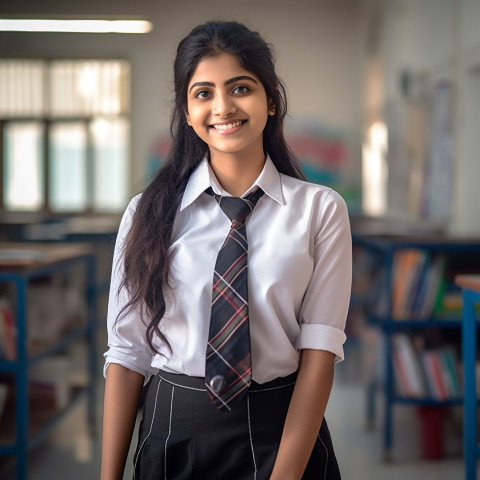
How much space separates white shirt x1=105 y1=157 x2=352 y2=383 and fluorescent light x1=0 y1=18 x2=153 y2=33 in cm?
733

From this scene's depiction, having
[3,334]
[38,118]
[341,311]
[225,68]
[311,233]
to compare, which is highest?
[38,118]

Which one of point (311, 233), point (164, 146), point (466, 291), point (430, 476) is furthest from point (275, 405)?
point (164, 146)

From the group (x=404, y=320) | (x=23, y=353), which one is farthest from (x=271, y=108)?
(x=404, y=320)

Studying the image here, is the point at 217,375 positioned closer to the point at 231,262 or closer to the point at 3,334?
the point at 231,262

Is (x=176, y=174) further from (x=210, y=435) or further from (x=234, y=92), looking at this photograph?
(x=210, y=435)

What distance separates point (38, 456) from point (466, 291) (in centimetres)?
214

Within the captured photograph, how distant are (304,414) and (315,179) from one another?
8581 millimetres

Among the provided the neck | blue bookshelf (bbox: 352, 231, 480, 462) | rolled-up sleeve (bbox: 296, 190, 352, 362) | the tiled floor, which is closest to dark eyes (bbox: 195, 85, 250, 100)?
the neck

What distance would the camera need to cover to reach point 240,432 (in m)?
1.21

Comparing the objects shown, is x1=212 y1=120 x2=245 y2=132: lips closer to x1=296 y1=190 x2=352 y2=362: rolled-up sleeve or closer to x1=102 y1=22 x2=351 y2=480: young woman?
x1=102 y1=22 x2=351 y2=480: young woman

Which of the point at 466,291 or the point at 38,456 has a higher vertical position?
the point at 466,291

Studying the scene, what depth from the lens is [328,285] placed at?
1251 mm

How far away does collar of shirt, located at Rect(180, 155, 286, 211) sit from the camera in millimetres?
1300

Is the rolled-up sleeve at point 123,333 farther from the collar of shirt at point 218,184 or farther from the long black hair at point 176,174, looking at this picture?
the collar of shirt at point 218,184
